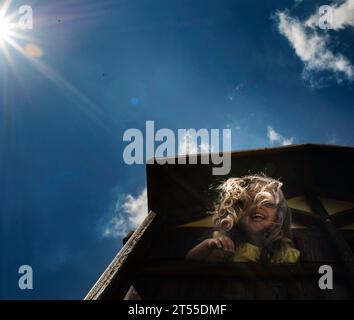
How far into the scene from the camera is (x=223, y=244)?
13.7 ft

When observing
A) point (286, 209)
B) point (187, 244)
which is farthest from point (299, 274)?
point (187, 244)

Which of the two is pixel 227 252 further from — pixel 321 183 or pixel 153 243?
pixel 321 183

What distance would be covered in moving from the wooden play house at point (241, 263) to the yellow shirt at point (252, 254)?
4.3 inches

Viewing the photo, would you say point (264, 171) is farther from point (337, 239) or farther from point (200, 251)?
point (200, 251)

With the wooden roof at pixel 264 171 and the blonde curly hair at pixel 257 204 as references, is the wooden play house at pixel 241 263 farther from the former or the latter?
the blonde curly hair at pixel 257 204

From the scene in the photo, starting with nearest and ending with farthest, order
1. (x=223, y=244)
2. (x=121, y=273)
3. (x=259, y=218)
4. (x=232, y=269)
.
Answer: (x=121, y=273) < (x=232, y=269) < (x=223, y=244) < (x=259, y=218)

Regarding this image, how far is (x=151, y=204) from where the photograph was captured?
508cm

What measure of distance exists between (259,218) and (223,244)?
536 mm

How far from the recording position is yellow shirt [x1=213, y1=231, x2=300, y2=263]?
153 inches

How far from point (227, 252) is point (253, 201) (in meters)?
0.78

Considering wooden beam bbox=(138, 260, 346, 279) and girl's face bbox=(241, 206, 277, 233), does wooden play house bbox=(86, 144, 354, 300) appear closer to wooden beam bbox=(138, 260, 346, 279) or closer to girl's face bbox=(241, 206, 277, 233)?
wooden beam bbox=(138, 260, 346, 279)

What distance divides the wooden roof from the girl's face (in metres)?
1.15

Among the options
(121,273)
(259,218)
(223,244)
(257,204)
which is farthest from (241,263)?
(121,273)

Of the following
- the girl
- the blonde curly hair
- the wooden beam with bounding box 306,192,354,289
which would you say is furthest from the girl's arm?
the wooden beam with bounding box 306,192,354,289
